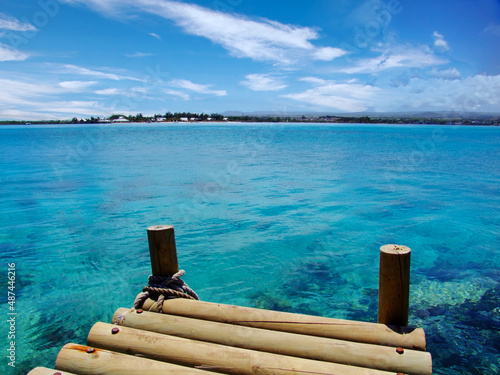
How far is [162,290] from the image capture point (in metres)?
4.22

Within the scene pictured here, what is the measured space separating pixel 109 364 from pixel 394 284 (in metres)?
2.97

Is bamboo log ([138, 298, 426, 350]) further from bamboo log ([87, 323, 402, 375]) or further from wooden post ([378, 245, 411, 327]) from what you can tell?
bamboo log ([87, 323, 402, 375])

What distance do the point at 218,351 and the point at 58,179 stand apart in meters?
23.8

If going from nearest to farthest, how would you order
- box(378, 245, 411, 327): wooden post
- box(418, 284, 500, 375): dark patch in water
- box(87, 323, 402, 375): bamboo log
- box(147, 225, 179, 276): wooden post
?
1. box(87, 323, 402, 375): bamboo log
2. box(378, 245, 411, 327): wooden post
3. box(147, 225, 179, 276): wooden post
4. box(418, 284, 500, 375): dark patch in water

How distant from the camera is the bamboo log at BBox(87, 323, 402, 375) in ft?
9.89

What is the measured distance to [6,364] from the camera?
18.0 feet

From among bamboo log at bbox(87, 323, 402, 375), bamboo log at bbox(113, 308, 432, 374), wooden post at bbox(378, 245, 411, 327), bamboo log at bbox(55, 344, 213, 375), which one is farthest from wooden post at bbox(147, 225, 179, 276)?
wooden post at bbox(378, 245, 411, 327)

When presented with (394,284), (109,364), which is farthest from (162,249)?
(394,284)

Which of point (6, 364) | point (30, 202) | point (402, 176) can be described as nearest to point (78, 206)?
point (30, 202)

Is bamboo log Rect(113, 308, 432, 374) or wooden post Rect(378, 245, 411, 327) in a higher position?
wooden post Rect(378, 245, 411, 327)

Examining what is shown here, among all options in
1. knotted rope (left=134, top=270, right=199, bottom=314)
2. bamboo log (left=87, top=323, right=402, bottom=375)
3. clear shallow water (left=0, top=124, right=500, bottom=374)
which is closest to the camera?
bamboo log (left=87, top=323, right=402, bottom=375)

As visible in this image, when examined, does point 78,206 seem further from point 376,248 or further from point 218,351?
point 218,351

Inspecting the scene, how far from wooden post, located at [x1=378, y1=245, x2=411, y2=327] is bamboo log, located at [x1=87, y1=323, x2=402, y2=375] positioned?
845 mm

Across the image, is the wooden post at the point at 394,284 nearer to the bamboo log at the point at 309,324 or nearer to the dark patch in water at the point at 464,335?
the bamboo log at the point at 309,324
